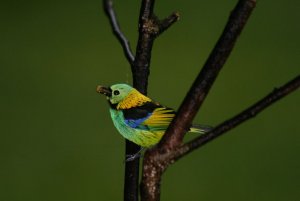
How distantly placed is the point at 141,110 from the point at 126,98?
2 cm

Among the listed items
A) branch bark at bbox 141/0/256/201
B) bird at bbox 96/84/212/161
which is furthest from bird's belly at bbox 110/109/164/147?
branch bark at bbox 141/0/256/201

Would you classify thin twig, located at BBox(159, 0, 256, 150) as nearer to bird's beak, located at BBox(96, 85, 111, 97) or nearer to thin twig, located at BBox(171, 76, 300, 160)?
thin twig, located at BBox(171, 76, 300, 160)

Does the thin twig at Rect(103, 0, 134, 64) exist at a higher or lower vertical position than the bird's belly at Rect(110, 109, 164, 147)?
higher

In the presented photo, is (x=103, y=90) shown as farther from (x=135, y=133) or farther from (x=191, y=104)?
(x=191, y=104)

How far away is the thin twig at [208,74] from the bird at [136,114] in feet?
0.42

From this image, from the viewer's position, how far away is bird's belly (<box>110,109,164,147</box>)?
1.19ft

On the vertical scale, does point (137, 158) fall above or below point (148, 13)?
below

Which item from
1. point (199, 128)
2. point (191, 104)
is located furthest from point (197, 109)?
point (199, 128)

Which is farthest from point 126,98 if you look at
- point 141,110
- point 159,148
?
point 159,148

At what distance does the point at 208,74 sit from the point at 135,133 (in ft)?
0.53

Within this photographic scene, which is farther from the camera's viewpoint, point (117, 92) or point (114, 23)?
point (117, 92)

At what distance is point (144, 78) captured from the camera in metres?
0.32

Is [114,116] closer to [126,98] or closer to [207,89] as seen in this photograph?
[126,98]

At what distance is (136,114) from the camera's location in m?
0.42
